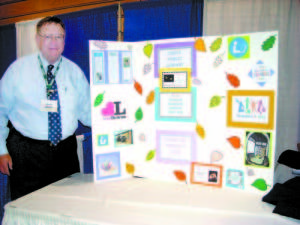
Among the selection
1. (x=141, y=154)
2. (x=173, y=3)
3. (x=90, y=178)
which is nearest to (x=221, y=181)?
(x=141, y=154)

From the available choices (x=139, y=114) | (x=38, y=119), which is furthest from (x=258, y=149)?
(x=38, y=119)

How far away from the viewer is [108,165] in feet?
4.26

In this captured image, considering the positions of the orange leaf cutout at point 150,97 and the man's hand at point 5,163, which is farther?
the man's hand at point 5,163

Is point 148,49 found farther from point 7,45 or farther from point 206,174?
point 7,45

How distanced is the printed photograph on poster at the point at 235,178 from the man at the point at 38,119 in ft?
3.40

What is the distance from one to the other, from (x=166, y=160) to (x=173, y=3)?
1.60 m

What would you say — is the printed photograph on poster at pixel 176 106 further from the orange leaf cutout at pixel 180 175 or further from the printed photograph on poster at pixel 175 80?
the orange leaf cutout at pixel 180 175

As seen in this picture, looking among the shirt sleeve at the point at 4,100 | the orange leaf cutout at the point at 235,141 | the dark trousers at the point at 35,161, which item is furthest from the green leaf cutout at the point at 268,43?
the shirt sleeve at the point at 4,100

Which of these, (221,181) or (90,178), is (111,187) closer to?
(90,178)

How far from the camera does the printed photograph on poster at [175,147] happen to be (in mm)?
1223

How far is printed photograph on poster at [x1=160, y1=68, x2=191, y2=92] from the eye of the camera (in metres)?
1.21

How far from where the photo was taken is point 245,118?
3.69ft

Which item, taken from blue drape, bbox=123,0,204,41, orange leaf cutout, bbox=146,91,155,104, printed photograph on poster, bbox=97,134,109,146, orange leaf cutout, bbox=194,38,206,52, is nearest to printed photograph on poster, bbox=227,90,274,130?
orange leaf cutout, bbox=194,38,206,52

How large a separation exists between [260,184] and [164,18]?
172 cm
